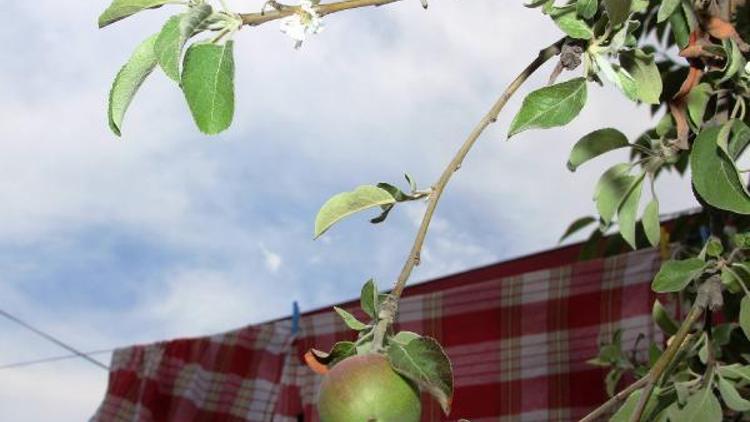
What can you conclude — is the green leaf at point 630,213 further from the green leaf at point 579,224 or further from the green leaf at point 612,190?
the green leaf at point 579,224

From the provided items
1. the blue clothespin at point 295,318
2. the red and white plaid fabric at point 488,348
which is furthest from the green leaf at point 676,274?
the blue clothespin at point 295,318

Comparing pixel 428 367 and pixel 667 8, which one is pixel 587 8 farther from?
pixel 428 367

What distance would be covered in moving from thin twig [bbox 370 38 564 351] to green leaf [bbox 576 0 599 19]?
0.11ft

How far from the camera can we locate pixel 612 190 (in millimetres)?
666

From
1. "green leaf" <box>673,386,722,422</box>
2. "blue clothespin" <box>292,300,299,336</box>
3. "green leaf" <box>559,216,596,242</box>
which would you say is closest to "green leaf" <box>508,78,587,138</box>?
"green leaf" <box>673,386,722,422</box>

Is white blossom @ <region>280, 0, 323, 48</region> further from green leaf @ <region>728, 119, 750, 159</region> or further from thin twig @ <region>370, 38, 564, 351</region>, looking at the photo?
green leaf @ <region>728, 119, 750, 159</region>

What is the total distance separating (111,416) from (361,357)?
1.74 meters

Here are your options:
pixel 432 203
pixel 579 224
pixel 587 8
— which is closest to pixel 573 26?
pixel 587 8

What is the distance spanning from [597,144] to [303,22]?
0.24 metres

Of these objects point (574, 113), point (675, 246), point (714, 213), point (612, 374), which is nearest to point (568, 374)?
point (675, 246)

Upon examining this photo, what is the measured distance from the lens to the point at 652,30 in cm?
140

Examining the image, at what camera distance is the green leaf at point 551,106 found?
501 mm

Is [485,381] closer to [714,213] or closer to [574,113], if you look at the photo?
[714,213]

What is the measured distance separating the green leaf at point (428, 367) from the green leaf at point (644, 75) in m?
0.19
